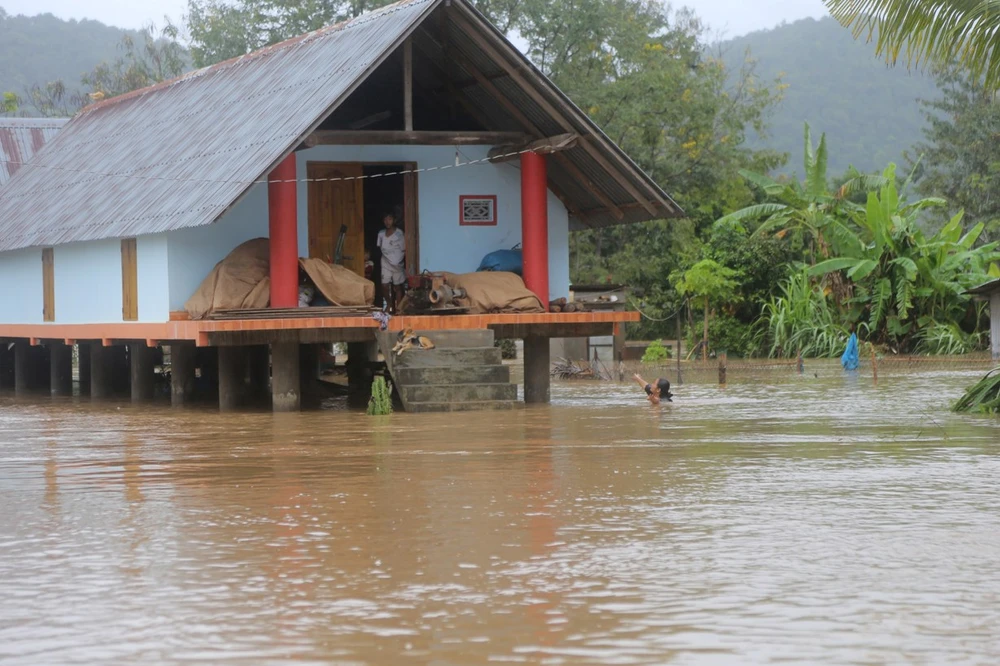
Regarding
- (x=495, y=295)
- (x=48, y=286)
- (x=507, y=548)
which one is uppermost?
(x=48, y=286)

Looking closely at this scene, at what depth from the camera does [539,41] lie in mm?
34781

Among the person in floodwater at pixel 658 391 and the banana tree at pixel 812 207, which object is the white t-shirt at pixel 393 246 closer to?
the person in floodwater at pixel 658 391

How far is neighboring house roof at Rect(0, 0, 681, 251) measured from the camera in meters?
16.0

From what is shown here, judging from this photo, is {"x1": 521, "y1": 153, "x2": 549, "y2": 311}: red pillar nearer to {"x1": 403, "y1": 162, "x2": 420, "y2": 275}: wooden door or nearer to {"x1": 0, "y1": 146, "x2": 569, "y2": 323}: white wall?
{"x1": 0, "y1": 146, "x2": 569, "y2": 323}: white wall

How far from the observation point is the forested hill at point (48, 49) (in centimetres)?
7856

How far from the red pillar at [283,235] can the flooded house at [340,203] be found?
2 centimetres

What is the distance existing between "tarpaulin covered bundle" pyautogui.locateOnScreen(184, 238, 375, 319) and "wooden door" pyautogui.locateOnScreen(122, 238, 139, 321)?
57.1 inches

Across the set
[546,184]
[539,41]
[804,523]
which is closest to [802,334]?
[539,41]

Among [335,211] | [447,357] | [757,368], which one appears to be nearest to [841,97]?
[757,368]

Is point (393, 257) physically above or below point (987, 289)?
above

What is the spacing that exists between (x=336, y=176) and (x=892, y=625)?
13.6 meters

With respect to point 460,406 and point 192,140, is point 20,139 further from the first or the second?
Answer: point 460,406

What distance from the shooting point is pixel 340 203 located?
731 inches

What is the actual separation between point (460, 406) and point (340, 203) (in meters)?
4.12
